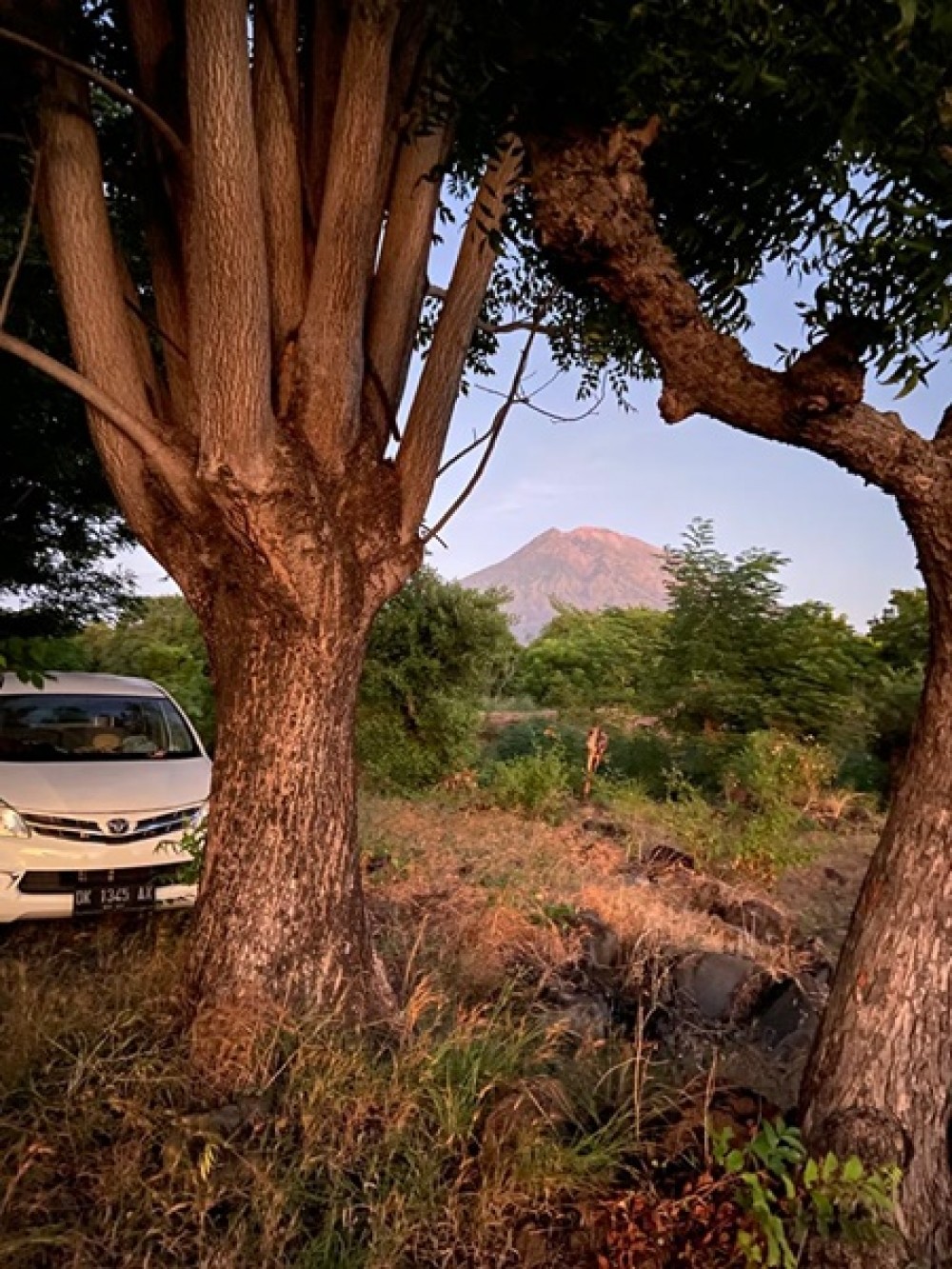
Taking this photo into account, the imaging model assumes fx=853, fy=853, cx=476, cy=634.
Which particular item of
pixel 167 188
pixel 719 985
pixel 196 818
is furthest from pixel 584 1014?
pixel 167 188

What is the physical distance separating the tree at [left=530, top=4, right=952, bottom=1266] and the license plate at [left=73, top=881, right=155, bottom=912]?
3956mm

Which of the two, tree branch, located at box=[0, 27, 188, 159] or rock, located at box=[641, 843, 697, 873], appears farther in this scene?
rock, located at box=[641, 843, 697, 873]

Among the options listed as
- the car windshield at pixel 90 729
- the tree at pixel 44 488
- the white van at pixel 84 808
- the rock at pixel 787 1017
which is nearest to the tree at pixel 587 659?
the tree at pixel 44 488

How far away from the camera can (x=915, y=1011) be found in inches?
110

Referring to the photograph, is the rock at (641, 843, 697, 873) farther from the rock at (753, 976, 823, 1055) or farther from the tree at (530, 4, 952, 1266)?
the tree at (530, 4, 952, 1266)

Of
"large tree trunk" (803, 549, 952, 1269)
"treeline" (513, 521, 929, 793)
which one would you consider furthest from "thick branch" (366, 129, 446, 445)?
"treeline" (513, 521, 929, 793)

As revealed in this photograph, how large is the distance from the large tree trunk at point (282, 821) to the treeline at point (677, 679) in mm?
7299

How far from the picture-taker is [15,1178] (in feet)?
7.99

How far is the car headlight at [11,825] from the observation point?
5016 millimetres

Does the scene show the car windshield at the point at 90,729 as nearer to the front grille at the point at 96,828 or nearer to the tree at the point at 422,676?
the front grille at the point at 96,828

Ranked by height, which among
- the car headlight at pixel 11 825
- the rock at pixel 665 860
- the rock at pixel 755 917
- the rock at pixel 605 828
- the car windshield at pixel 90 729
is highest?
the car windshield at pixel 90 729

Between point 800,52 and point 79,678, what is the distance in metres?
6.36

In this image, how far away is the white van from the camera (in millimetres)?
5027

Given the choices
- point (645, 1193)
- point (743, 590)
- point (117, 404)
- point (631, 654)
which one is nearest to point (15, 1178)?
point (645, 1193)
